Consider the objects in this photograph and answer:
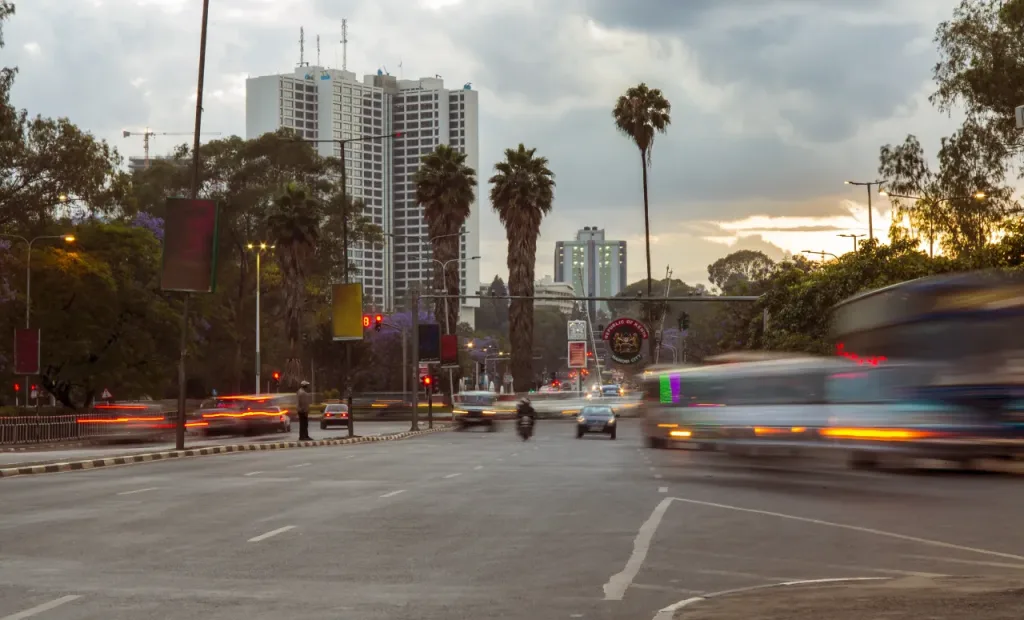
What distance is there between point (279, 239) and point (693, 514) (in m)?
69.8

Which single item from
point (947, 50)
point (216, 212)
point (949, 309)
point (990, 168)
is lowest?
point (949, 309)

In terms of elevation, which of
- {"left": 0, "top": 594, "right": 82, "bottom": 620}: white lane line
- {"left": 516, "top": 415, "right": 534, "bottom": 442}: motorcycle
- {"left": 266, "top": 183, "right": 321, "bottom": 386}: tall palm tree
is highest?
{"left": 266, "top": 183, "right": 321, "bottom": 386}: tall palm tree

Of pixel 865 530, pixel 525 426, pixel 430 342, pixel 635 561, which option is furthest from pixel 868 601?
pixel 430 342

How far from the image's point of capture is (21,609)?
1034 cm

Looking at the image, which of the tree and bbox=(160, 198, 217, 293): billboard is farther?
the tree

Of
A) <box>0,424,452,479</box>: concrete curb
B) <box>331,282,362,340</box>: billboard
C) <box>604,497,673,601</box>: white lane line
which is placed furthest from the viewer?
<box>331,282,362,340</box>: billboard

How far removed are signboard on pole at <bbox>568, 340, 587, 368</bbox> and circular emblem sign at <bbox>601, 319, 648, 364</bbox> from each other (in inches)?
1211

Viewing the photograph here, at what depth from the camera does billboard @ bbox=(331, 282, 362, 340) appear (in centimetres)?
5769

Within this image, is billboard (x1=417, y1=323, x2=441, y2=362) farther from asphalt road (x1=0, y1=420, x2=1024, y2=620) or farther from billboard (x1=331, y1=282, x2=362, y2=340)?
asphalt road (x1=0, y1=420, x2=1024, y2=620)

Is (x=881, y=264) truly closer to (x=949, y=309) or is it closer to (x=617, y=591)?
(x=949, y=309)

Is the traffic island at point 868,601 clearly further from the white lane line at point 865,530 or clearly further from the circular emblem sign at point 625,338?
the circular emblem sign at point 625,338

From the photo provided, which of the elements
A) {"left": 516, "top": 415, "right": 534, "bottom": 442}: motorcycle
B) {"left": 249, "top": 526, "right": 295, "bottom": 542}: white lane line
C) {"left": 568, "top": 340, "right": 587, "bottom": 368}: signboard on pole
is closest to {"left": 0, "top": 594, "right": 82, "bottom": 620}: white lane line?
{"left": 249, "top": 526, "right": 295, "bottom": 542}: white lane line

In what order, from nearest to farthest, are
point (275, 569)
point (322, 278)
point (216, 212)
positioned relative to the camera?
point (275, 569), point (216, 212), point (322, 278)

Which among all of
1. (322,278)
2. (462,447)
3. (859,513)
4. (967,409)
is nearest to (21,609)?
(859,513)
